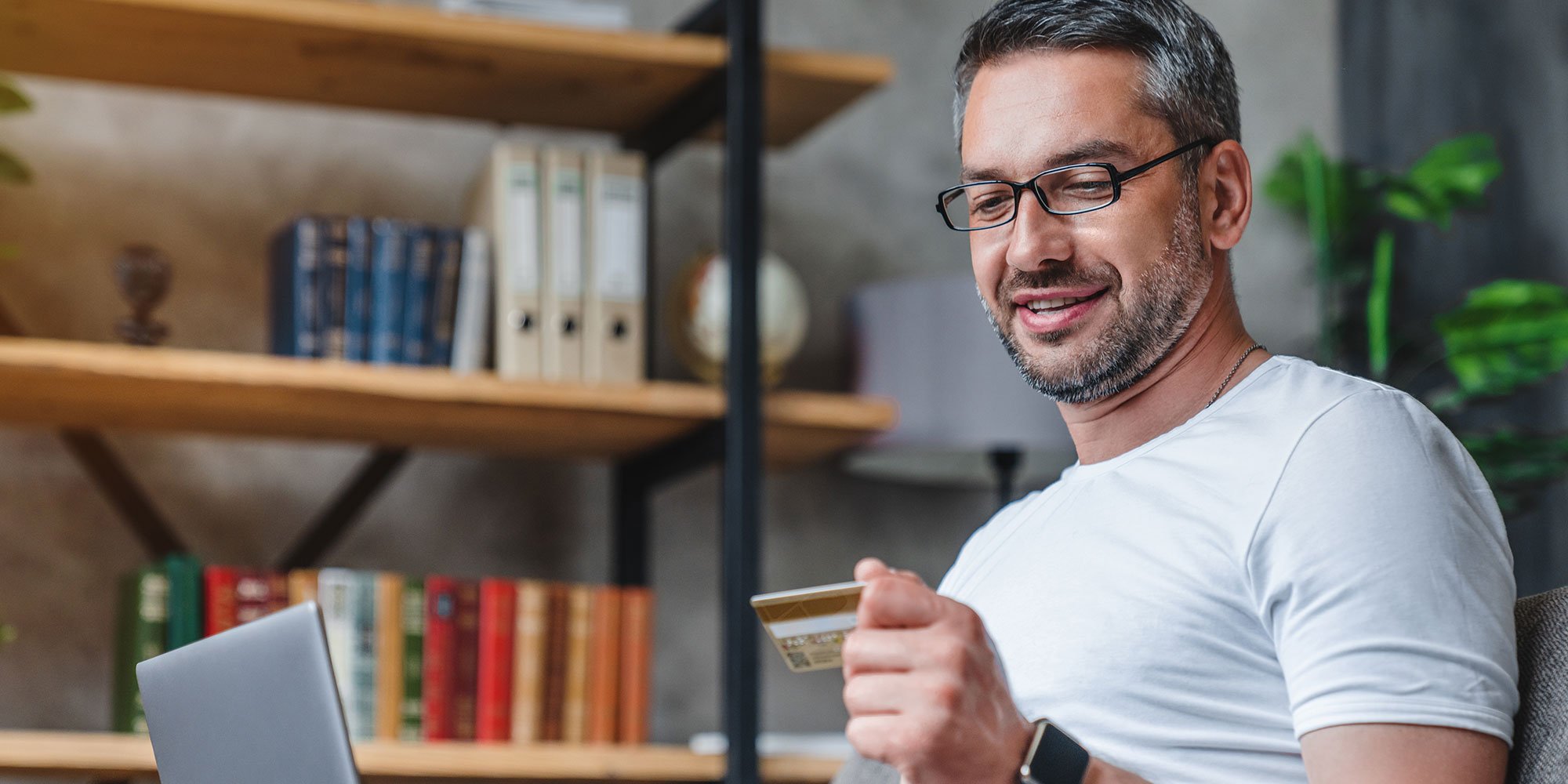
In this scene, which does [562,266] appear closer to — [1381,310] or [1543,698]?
[1381,310]

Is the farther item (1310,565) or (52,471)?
(52,471)

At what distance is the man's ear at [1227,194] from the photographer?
1071mm

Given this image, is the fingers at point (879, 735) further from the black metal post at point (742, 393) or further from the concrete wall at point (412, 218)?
the concrete wall at point (412, 218)

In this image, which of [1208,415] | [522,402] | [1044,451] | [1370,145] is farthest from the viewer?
[1370,145]

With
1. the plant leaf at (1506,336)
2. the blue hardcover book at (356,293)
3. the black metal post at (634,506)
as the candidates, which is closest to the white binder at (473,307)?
the blue hardcover book at (356,293)

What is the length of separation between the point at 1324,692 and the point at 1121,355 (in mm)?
303

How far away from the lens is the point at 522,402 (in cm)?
210

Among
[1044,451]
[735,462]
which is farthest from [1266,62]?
[735,462]

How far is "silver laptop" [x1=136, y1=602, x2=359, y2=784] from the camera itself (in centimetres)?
88

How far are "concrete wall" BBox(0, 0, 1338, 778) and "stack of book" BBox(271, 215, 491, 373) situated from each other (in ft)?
1.10

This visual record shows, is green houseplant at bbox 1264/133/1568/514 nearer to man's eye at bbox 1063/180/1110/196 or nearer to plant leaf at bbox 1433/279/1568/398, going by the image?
plant leaf at bbox 1433/279/1568/398

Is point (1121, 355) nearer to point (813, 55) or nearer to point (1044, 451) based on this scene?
point (813, 55)

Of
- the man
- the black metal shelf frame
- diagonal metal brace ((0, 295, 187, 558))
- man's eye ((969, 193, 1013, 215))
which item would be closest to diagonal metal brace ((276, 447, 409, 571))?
the black metal shelf frame

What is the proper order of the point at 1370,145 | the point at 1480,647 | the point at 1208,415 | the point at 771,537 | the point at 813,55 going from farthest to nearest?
the point at 1370,145
the point at 771,537
the point at 813,55
the point at 1208,415
the point at 1480,647
